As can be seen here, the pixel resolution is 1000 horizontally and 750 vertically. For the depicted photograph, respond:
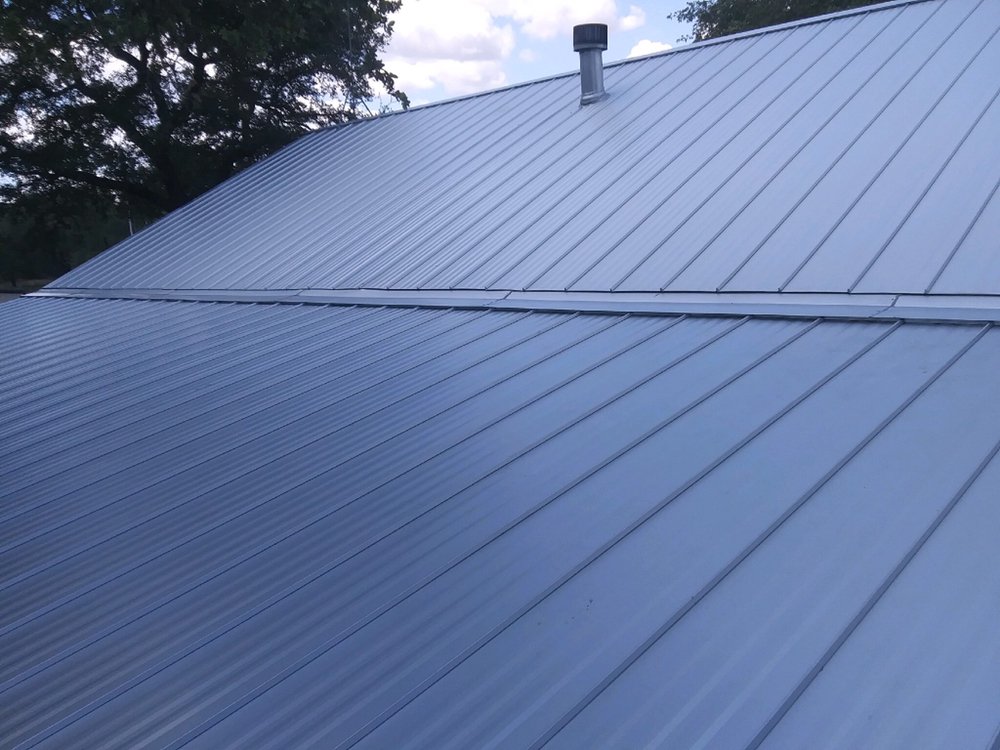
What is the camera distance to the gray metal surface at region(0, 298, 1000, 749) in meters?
2.63

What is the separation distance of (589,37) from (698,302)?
695 cm

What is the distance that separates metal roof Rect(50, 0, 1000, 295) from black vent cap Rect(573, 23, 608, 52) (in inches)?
20.4

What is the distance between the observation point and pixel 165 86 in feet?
74.0

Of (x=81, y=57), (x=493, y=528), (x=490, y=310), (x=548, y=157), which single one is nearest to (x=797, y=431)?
(x=493, y=528)

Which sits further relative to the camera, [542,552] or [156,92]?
[156,92]

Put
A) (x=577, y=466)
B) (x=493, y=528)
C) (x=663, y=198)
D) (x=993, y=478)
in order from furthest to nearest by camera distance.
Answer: (x=663, y=198) → (x=577, y=466) → (x=493, y=528) → (x=993, y=478)

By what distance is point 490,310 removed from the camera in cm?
718

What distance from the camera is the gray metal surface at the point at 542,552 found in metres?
2.63

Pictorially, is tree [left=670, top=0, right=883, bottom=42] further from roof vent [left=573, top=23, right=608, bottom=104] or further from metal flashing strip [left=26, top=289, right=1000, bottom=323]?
metal flashing strip [left=26, top=289, right=1000, bottom=323]

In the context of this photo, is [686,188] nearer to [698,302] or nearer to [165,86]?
[698,302]

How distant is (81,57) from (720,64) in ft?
53.9

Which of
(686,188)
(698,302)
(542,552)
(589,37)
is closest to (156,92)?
(589,37)

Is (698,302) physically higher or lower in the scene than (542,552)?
lower

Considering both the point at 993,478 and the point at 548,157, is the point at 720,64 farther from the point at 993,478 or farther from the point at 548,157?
the point at 993,478
